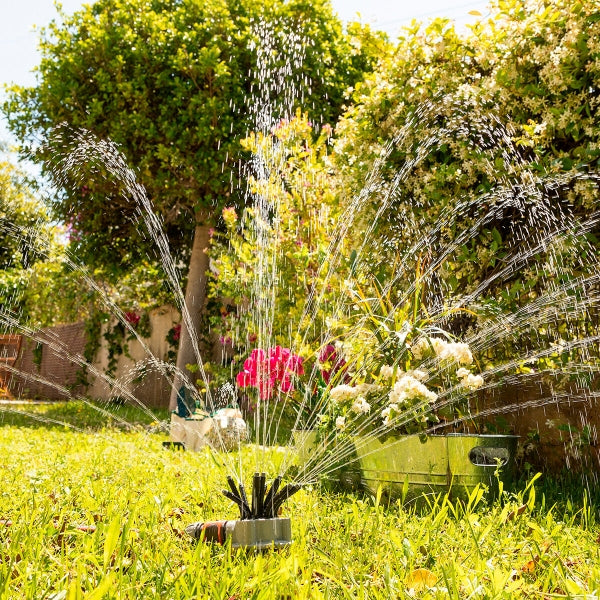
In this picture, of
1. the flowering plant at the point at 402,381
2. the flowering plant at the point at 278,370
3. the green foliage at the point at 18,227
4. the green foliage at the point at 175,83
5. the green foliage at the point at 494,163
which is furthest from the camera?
the green foliage at the point at 18,227

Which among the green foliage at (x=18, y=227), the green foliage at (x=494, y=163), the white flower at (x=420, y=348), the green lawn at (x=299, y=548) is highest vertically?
the green foliage at (x=18, y=227)

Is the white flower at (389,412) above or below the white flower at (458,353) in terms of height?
below

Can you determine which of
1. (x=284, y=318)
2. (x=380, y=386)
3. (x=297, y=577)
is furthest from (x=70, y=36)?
(x=297, y=577)

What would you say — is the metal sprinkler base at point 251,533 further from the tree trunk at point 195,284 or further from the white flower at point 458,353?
the tree trunk at point 195,284

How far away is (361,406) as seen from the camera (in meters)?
2.47

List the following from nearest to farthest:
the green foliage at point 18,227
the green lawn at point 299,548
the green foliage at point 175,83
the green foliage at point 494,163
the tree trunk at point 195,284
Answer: the green lawn at point 299,548 → the green foliage at point 494,163 → the green foliage at point 175,83 → the tree trunk at point 195,284 → the green foliage at point 18,227

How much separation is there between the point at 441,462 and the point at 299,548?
0.73 meters

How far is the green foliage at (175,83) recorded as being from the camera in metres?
6.68

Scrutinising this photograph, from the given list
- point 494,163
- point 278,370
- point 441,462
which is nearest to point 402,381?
point 441,462

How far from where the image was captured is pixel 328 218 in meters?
4.30

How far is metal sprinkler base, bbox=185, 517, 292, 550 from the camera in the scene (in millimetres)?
1656

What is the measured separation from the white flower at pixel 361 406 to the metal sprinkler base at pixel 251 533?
805 mm

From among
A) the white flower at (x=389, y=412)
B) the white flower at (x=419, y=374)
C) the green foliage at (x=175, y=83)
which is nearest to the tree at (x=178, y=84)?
the green foliage at (x=175, y=83)

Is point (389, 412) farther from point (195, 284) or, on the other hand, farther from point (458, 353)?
point (195, 284)
